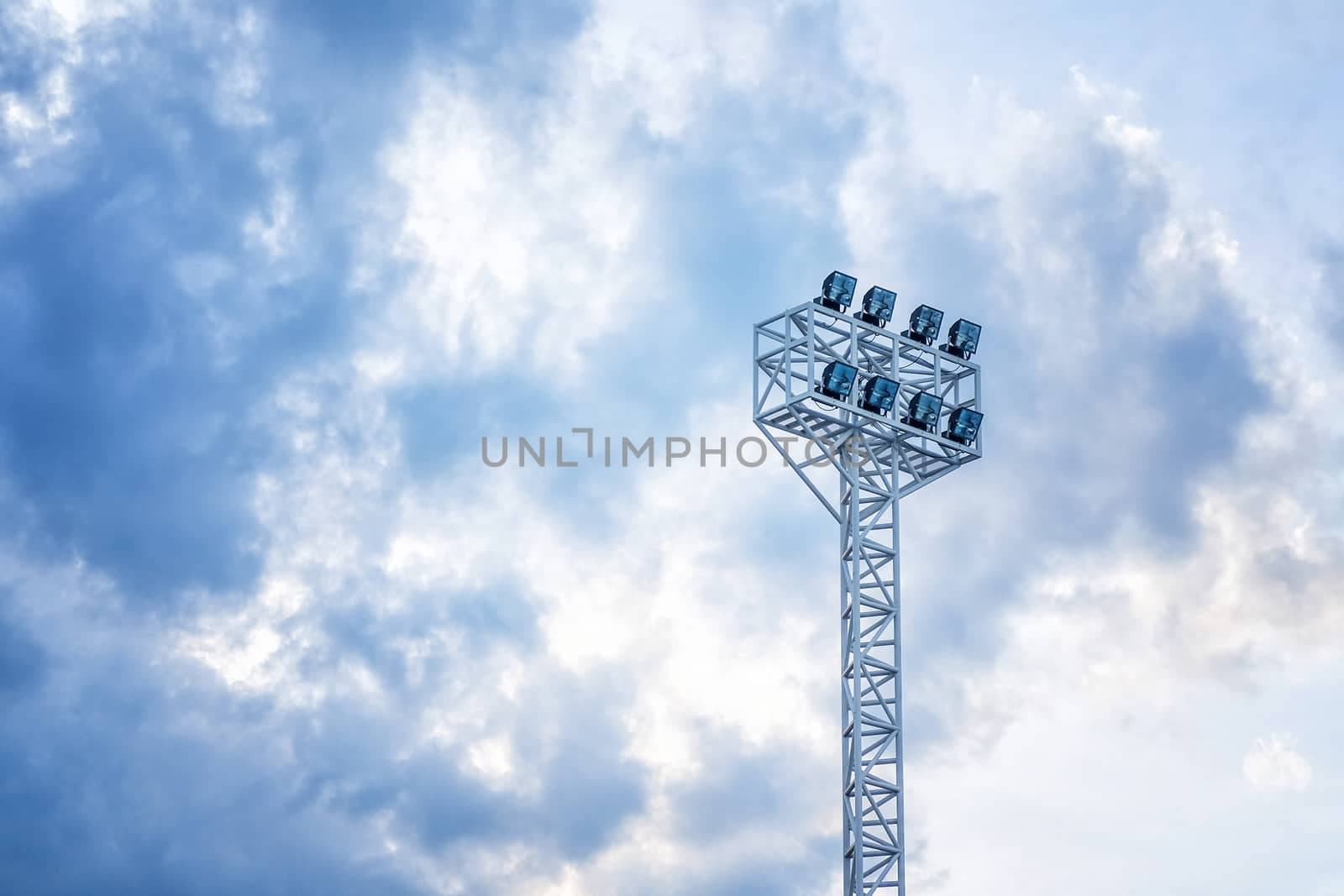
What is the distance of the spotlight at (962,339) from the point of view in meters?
84.8

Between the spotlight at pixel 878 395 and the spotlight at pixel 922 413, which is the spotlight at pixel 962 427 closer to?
the spotlight at pixel 922 413

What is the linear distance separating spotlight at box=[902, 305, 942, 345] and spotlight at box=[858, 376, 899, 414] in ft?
14.6

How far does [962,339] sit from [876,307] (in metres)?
5.05

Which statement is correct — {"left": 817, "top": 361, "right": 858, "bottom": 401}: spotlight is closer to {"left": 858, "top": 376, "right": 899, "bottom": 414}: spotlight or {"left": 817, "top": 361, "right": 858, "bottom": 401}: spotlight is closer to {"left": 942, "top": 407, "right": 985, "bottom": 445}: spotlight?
{"left": 858, "top": 376, "right": 899, "bottom": 414}: spotlight

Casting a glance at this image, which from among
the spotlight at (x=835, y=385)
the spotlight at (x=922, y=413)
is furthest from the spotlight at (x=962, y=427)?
the spotlight at (x=835, y=385)

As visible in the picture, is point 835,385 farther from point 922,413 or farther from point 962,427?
point 962,427

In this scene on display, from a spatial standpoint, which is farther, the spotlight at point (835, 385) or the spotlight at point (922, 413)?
the spotlight at point (922, 413)

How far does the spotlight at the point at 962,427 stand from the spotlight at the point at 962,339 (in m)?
3.43

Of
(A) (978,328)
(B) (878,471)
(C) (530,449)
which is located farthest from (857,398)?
(C) (530,449)

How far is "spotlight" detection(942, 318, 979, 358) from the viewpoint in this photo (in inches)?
3339

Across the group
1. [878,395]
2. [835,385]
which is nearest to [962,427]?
[878,395]

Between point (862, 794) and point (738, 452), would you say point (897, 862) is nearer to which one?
point (862, 794)

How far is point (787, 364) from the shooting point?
259ft

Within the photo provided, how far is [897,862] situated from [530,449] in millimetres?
24996
